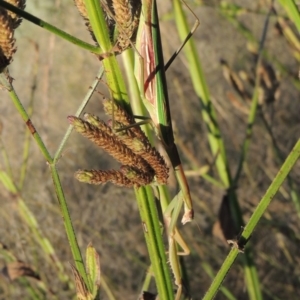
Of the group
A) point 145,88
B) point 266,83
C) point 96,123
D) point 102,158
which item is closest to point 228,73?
point 266,83

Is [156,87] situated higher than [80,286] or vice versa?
[156,87]

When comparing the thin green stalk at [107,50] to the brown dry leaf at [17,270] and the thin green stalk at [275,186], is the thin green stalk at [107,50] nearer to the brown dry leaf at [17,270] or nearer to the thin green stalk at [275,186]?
the thin green stalk at [275,186]

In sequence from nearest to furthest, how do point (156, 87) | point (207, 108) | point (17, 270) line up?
point (156, 87)
point (17, 270)
point (207, 108)

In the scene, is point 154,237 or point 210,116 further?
point 210,116

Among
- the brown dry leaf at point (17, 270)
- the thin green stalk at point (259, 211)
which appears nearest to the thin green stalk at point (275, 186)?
the thin green stalk at point (259, 211)

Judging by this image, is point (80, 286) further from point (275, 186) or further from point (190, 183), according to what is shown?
point (190, 183)

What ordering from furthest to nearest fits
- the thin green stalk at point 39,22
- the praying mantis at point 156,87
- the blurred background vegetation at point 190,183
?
the blurred background vegetation at point 190,183
the praying mantis at point 156,87
the thin green stalk at point 39,22

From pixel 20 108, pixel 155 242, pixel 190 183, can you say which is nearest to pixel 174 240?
pixel 155 242

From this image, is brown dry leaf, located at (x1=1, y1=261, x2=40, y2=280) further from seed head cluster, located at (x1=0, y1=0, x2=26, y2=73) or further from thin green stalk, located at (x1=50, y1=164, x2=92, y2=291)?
seed head cluster, located at (x1=0, y1=0, x2=26, y2=73)

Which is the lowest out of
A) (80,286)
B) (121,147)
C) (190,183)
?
(190,183)

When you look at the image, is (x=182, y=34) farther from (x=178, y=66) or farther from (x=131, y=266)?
(x=178, y=66)
